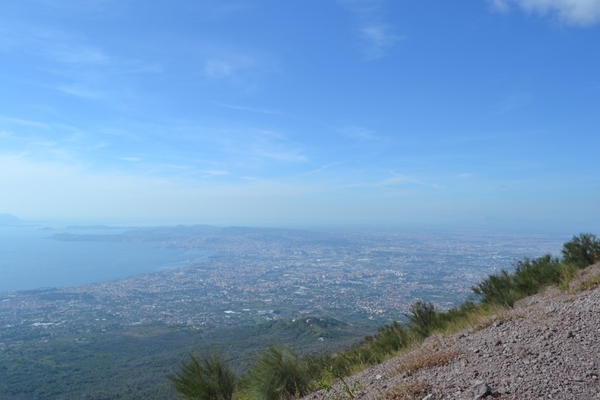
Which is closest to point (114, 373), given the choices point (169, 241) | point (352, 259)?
point (352, 259)

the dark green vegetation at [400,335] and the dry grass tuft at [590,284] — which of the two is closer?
the dark green vegetation at [400,335]

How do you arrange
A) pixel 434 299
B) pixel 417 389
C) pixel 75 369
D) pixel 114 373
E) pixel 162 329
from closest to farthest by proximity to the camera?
pixel 417 389
pixel 114 373
pixel 75 369
pixel 434 299
pixel 162 329

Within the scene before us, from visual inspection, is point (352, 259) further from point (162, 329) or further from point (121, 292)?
point (162, 329)

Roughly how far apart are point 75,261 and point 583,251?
11966cm

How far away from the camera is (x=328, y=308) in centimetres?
4244

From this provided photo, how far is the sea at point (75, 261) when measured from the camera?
81.2 meters

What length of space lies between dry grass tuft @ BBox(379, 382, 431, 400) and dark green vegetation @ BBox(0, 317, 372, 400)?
12435mm

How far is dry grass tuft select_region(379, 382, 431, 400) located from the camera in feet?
13.1

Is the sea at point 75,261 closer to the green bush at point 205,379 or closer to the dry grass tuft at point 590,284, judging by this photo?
the green bush at point 205,379

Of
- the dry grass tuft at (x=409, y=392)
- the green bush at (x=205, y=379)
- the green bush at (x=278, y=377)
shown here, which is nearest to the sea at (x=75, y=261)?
the green bush at (x=205, y=379)

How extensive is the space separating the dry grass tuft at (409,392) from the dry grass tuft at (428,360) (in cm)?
82

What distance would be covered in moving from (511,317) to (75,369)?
2737 centimetres

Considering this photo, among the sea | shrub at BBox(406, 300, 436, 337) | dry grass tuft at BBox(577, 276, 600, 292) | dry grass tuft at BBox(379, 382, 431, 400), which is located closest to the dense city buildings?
shrub at BBox(406, 300, 436, 337)

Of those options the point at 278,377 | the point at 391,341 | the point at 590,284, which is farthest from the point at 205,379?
the point at 590,284
